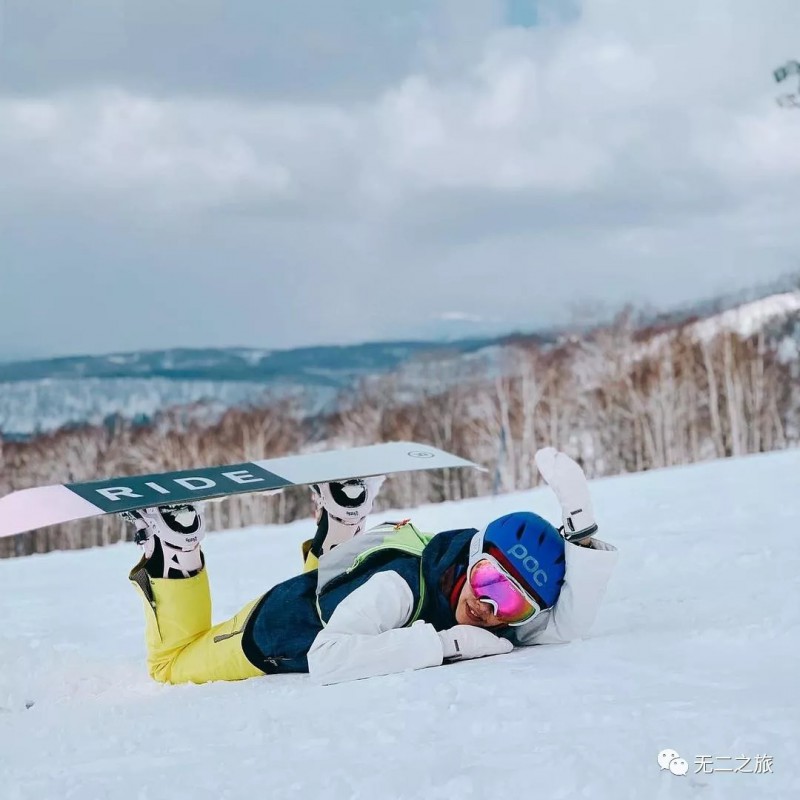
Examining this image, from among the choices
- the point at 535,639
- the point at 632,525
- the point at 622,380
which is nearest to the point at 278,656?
the point at 535,639

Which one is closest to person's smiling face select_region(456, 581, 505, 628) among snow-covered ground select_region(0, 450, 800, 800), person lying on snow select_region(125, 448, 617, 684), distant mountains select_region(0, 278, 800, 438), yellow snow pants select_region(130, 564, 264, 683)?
person lying on snow select_region(125, 448, 617, 684)

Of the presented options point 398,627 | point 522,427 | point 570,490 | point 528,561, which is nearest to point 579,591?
point 528,561

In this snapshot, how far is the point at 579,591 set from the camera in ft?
9.75

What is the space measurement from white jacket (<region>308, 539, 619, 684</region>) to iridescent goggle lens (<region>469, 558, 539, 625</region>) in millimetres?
145

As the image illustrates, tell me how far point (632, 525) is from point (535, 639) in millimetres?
2988

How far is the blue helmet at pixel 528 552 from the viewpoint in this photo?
294 centimetres

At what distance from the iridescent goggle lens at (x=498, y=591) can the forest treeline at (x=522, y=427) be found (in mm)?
25088

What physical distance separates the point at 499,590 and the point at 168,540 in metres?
1.11

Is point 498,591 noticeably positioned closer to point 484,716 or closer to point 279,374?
point 484,716

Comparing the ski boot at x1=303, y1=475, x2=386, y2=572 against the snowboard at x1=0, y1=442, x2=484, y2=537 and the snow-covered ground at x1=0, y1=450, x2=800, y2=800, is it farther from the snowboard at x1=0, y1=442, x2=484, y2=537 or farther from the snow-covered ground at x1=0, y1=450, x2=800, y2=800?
the snow-covered ground at x1=0, y1=450, x2=800, y2=800

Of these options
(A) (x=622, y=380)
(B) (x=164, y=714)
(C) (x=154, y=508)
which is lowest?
(B) (x=164, y=714)

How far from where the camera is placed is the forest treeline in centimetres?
2988

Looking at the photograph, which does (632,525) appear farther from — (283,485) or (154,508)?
(154,508)

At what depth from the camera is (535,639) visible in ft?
10.1
